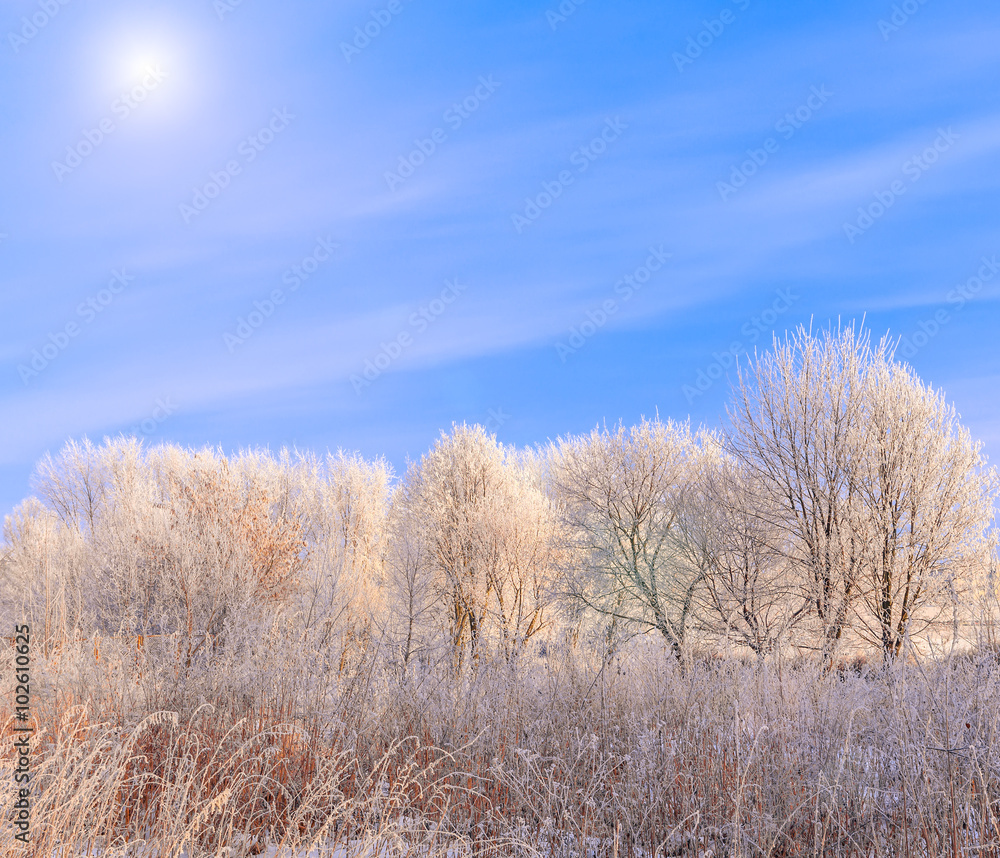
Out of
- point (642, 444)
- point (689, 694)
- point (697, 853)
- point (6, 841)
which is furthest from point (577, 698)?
point (642, 444)

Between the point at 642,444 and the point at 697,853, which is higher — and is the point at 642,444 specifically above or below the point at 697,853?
above

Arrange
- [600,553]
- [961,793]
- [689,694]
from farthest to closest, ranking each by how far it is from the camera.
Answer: [600,553] → [689,694] → [961,793]

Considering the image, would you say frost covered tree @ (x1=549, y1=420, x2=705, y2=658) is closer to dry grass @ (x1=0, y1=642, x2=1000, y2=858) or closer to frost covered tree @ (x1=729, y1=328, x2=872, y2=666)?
frost covered tree @ (x1=729, y1=328, x2=872, y2=666)

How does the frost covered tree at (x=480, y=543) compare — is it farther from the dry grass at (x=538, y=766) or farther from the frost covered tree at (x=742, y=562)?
the dry grass at (x=538, y=766)

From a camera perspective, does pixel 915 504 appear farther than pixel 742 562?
No

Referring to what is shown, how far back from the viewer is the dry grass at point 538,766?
4.46 meters

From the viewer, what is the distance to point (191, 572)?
16812 mm

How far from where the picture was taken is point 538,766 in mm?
6016

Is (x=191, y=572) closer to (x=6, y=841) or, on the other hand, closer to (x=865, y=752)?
(x=6, y=841)

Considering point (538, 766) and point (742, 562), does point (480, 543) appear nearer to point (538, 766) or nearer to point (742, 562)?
point (742, 562)

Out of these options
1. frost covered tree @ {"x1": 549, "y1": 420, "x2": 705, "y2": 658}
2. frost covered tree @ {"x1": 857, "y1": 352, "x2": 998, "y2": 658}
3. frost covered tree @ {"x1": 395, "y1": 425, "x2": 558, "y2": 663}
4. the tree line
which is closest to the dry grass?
the tree line

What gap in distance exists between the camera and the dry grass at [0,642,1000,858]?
4465 millimetres

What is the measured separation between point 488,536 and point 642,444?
21.4ft

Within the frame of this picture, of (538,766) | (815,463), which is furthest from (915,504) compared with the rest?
(538,766)
